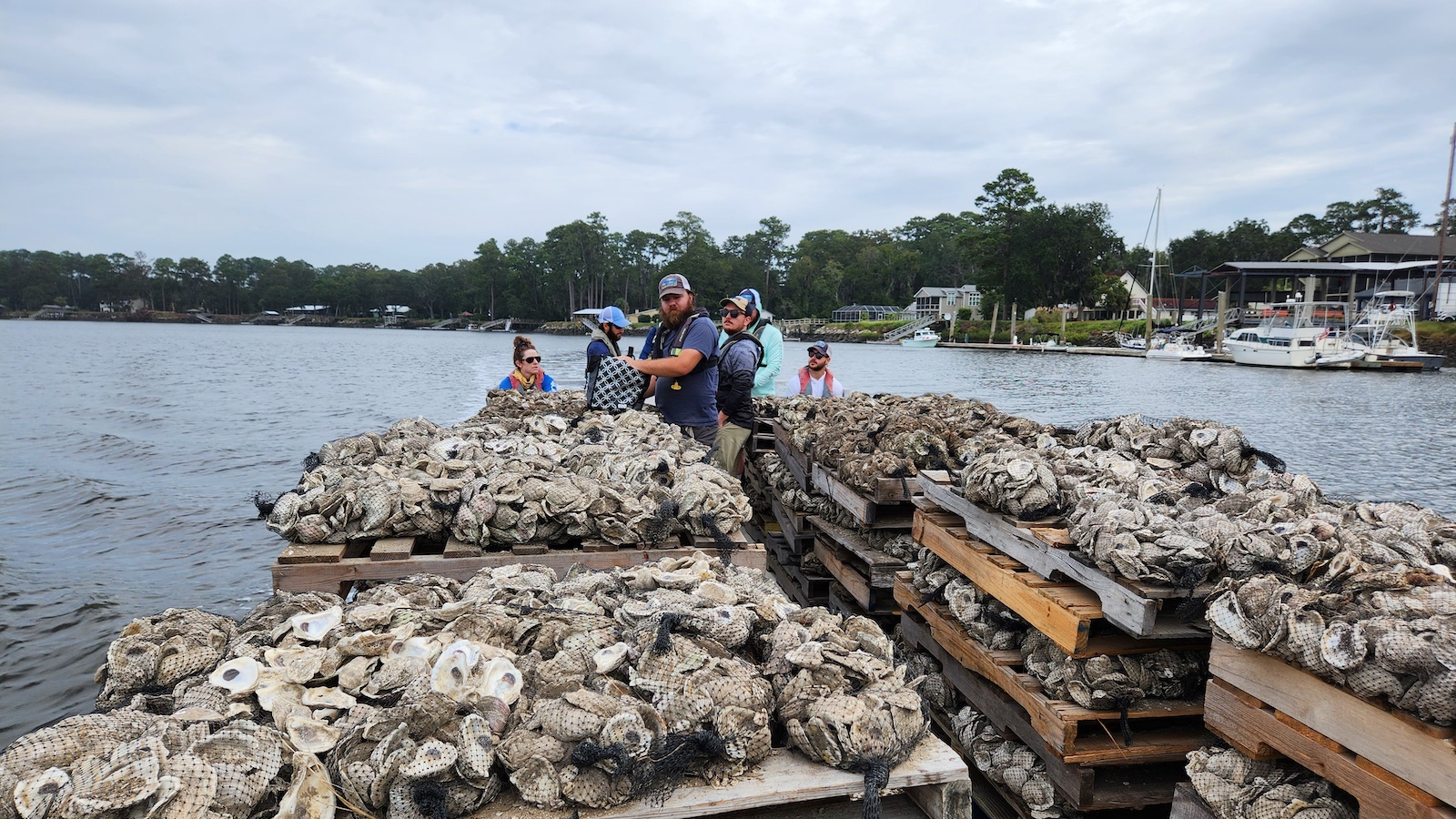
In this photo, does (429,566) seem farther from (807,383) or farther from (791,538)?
(807,383)

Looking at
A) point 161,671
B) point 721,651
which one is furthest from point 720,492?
point 161,671

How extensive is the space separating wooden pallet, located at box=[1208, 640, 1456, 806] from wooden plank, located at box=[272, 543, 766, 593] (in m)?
2.09

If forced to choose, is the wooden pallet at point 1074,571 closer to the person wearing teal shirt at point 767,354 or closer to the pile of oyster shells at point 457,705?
the pile of oyster shells at point 457,705

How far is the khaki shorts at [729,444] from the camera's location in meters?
7.35

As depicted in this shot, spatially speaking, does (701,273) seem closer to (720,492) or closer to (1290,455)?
(1290,455)

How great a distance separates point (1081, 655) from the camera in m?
3.12

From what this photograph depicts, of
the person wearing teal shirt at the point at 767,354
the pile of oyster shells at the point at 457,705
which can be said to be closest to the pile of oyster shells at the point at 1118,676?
the pile of oyster shells at the point at 457,705

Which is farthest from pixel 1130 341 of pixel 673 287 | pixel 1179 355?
pixel 673 287

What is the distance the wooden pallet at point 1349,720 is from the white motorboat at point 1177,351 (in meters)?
58.5

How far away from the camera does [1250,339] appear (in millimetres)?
50281

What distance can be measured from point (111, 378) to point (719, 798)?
41.2 m

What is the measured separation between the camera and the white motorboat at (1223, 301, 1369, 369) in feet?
149

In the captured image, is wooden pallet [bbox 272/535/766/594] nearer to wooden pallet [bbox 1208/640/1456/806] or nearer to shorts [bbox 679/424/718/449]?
wooden pallet [bbox 1208/640/1456/806]

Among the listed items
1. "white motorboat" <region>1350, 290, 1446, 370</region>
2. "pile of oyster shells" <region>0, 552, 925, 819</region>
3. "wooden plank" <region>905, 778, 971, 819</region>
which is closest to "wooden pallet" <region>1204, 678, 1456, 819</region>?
"wooden plank" <region>905, 778, 971, 819</region>
